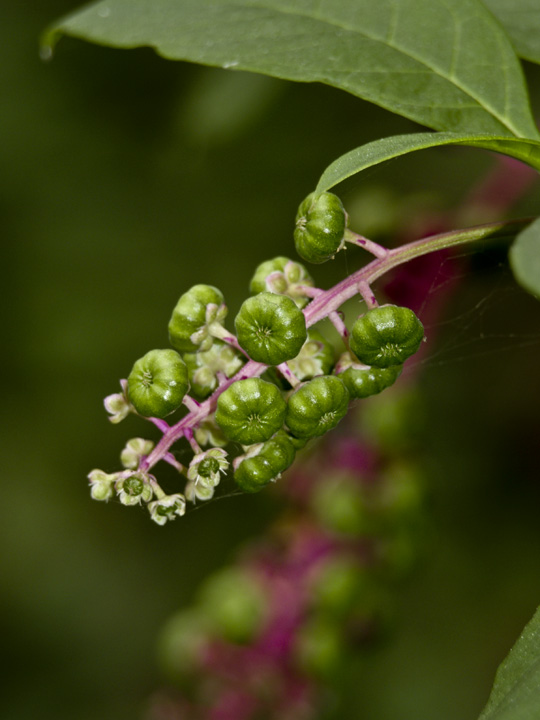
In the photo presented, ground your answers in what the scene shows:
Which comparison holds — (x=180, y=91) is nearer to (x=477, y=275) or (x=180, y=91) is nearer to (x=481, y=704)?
(x=477, y=275)

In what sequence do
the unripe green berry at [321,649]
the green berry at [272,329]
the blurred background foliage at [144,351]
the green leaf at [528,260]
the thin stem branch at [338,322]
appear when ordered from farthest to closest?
the blurred background foliage at [144,351] < the unripe green berry at [321,649] < the thin stem branch at [338,322] < the green berry at [272,329] < the green leaf at [528,260]

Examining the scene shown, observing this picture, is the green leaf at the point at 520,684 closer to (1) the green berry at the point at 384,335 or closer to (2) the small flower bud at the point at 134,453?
(1) the green berry at the point at 384,335

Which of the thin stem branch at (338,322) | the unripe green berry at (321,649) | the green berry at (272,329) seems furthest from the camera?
the unripe green berry at (321,649)

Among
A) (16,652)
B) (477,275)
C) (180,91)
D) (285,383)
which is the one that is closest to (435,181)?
(180,91)

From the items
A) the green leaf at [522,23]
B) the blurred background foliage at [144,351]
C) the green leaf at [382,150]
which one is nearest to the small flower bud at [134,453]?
the green leaf at [382,150]

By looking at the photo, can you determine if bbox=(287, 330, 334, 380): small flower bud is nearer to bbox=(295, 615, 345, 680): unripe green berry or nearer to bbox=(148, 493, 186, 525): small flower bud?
bbox=(148, 493, 186, 525): small flower bud

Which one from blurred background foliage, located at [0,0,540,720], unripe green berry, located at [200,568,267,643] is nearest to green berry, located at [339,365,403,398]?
unripe green berry, located at [200,568,267,643]
